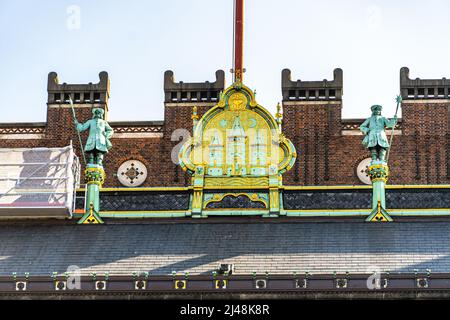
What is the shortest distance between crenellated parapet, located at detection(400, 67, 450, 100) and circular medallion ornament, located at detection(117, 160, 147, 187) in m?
11.2

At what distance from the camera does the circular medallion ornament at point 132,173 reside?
6012 centimetres

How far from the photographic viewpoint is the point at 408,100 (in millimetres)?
60156

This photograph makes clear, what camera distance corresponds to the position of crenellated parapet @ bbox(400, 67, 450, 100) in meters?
59.9

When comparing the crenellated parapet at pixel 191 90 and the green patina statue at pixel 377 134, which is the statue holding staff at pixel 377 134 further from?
the crenellated parapet at pixel 191 90

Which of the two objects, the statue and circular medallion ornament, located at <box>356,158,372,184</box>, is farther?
circular medallion ornament, located at <box>356,158,372,184</box>

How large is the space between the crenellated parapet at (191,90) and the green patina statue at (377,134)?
18998mm

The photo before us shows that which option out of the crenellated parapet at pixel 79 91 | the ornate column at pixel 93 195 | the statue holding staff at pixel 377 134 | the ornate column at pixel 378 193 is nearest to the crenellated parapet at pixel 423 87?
the crenellated parapet at pixel 79 91

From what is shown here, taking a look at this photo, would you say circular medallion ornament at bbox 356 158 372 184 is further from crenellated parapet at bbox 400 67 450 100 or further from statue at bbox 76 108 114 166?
statue at bbox 76 108 114 166

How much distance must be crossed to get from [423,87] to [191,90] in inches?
376

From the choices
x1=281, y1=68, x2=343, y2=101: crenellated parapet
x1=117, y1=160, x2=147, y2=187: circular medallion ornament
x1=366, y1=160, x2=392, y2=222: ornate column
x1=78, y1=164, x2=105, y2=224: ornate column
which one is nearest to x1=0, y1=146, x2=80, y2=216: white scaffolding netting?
x1=78, y1=164, x2=105, y2=224: ornate column

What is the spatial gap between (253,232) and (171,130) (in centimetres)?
2157

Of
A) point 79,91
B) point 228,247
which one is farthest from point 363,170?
point 228,247
